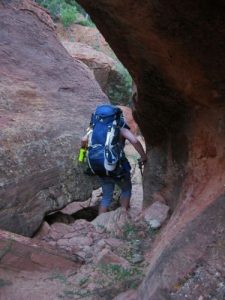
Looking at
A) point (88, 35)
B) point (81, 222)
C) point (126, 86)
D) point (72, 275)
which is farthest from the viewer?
point (88, 35)

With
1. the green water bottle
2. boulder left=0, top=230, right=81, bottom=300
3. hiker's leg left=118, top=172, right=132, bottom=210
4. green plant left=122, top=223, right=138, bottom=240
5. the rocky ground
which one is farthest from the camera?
hiker's leg left=118, top=172, right=132, bottom=210

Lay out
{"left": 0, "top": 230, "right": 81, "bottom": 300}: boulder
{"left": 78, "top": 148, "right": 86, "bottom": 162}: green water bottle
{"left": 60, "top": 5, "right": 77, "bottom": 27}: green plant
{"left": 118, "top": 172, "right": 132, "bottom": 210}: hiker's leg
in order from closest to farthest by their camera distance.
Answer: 1. {"left": 0, "top": 230, "right": 81, "bottom": 300}: boulder
2. {"left": 78, "top": 148, "right": 86, "bottom": 162}: green water bottle
3. {"left": 118, "top": 172, "right": 132, "bottom": 210}: hiker's leg
4. {"left": 60, "top": 5, "right": 77, "bottom": 27}: green plant

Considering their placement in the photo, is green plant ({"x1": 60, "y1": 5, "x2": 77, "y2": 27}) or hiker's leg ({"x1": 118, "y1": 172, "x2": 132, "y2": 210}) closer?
hiker's leg ({"x1": 118, "y1": 172, "x2": 132, "y2": 210})

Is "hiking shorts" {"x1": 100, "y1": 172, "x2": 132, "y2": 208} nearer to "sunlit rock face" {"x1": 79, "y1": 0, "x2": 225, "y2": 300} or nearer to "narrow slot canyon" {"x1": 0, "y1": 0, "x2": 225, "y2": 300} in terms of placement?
"narrow slot canyon" {"x1": 0, "y1": 0, "x2": 225, "y2": 300}

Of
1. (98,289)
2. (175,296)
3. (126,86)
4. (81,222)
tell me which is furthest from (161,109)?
(126,86)

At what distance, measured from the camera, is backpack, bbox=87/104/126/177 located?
18.1ft

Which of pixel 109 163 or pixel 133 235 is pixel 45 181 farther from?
pixel 133 235

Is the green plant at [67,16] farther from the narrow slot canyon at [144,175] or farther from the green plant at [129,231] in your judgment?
the green plant at [129,231]

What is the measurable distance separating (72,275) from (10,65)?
392 centimetres

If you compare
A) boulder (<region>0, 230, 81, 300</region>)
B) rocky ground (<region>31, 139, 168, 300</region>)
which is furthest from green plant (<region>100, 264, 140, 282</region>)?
boulder (<region>0, 230, 81, 300</region>)

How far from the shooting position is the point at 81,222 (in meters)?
5.39

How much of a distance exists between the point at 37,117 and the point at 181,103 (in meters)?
2.58

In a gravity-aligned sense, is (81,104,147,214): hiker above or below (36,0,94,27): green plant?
above

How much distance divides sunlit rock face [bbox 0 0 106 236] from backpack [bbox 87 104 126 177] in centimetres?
61
